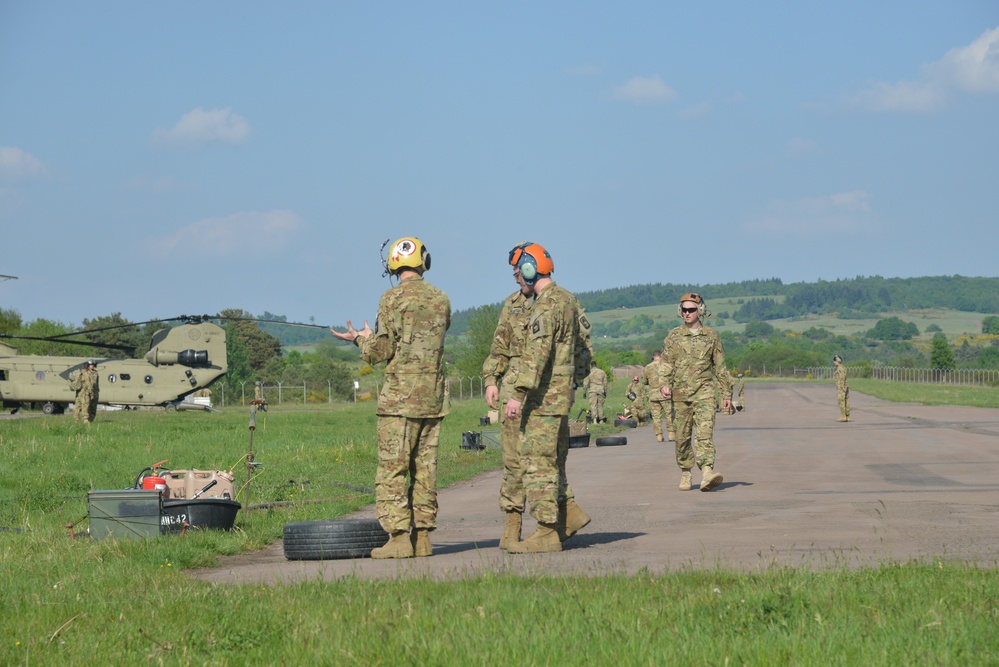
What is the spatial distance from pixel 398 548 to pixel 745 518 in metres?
4.28

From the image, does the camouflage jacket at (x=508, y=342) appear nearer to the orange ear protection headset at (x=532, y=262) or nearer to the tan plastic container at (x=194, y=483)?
the orange ear protection headset at (x=532, y=262)

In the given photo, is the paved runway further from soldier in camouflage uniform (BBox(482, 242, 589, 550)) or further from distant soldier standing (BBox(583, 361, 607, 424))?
distant soldier standing (BBox(583, 361, 607, 424))

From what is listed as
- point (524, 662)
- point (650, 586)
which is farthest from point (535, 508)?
point (524, 662)

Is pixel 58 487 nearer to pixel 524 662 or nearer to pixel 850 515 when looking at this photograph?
pixel 850 515

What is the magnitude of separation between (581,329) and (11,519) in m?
7.82

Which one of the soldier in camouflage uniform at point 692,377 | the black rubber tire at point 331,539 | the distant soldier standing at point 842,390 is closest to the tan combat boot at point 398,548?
the black rubber tire at point 331,539

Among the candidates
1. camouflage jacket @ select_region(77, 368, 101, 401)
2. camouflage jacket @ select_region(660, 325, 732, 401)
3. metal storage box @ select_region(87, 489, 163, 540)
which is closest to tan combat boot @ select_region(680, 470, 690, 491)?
camouflage jacket @ select_region(660, 325, 732, 401)

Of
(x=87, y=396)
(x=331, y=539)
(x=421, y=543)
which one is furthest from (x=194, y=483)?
(x=87, y=396)

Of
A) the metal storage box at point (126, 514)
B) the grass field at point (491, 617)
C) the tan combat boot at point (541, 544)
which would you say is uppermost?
the metal storage box at point (126, 514)

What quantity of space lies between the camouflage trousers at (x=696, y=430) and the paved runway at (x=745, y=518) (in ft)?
1.96

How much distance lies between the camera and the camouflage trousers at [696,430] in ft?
56.3

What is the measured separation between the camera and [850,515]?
1302 cm

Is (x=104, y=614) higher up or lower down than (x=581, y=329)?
lower down

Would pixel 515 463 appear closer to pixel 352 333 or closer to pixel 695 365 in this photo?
pixel 352 333
